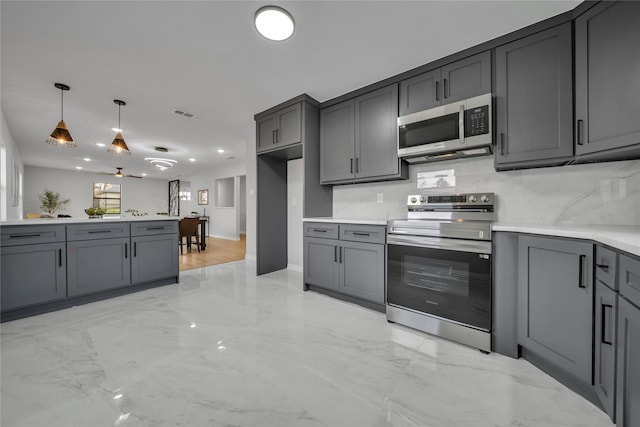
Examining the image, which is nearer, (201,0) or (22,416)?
(22,416)

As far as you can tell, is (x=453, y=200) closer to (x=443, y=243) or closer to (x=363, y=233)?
(x=443, y=243)

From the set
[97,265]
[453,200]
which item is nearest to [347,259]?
[453,200]

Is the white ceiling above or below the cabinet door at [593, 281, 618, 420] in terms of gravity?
above

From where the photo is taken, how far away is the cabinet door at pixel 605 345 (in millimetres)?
1105

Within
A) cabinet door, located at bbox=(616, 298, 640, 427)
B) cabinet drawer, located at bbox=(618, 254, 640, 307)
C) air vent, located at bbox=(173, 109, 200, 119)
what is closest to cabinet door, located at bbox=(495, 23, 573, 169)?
cabinet drawer, located at bbox=(618, 254, 640, 307)

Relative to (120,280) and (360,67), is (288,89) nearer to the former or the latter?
(360,67)

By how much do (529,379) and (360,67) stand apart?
2768 mm

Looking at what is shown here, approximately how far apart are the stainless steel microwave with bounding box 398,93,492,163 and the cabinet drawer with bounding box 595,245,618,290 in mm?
1085

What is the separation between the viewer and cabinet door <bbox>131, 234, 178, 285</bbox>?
2910 mm

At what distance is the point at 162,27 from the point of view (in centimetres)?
197

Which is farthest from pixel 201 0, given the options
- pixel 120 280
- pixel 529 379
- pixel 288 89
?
pixel 529 379

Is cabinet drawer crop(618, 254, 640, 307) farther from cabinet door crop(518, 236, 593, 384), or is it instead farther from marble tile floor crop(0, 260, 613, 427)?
marble tile floor crop(0, 260, 613, 427)

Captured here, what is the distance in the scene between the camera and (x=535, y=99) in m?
1.84

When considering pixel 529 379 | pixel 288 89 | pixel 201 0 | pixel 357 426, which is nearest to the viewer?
pixel 357 426
